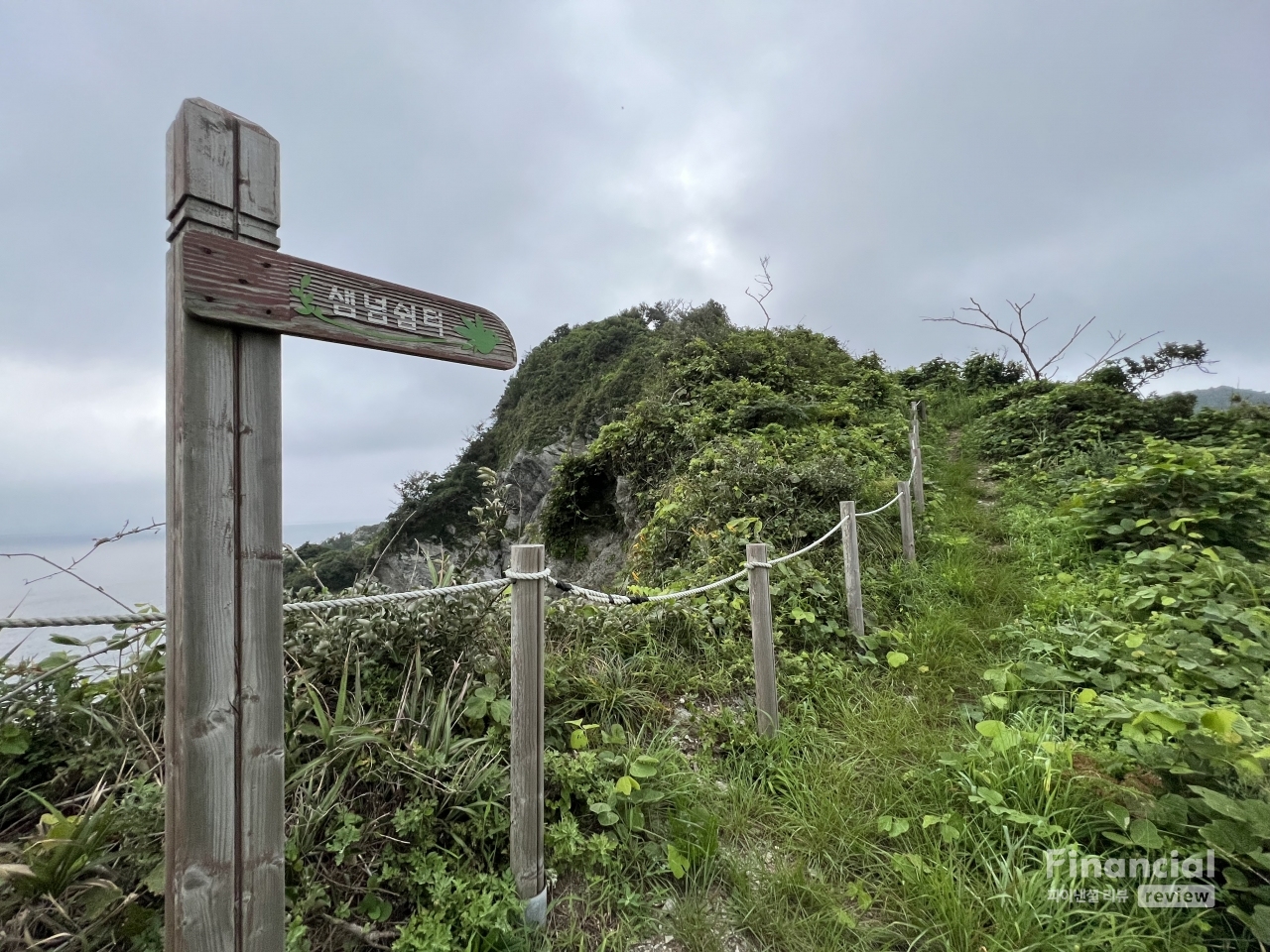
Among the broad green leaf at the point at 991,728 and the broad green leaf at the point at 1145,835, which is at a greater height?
the broad green leaf at the point at 991,728

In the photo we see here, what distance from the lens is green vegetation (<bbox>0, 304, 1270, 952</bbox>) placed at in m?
1.82

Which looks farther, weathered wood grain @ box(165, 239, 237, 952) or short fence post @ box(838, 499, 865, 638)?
short fence post @ box(838, 499, 865, 638)

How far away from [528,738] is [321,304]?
159cm

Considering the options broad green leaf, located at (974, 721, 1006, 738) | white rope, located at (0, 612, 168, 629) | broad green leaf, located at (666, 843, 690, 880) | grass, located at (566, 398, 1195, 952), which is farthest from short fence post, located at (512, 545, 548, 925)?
broad green leaf, located at (974, 721, 1006, 738)

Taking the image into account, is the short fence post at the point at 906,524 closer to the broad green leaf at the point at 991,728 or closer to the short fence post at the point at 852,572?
the short fence post at the point at 852,572

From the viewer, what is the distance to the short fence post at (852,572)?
4348 mm

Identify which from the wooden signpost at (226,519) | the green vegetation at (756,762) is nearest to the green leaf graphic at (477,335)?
the wooden signpost at (226,519)

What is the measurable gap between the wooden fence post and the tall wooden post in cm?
243

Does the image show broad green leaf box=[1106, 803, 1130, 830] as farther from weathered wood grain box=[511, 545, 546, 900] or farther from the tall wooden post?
the tall wooden post

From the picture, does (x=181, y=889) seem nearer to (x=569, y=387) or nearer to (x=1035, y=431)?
(x=1035, y=431)

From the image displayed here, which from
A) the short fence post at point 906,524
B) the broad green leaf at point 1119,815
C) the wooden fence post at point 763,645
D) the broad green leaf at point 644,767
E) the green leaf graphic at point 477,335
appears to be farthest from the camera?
the short fence post at point 906,524

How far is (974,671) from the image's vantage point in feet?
12.4

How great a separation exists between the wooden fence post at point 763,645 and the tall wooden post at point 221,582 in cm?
243

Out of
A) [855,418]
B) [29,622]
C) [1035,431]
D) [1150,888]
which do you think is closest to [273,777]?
[29,622]
